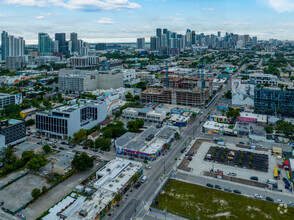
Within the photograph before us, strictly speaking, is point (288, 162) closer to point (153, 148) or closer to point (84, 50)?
point (153, 148)

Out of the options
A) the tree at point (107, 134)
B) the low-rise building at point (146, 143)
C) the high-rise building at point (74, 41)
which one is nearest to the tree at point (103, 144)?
the low-rise building at point (146, 143)

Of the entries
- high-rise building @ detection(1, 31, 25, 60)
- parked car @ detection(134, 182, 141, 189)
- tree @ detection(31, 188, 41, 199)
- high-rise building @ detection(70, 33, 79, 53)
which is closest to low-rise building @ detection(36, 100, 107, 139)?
tree @ detection(31, 188, 41, 199)

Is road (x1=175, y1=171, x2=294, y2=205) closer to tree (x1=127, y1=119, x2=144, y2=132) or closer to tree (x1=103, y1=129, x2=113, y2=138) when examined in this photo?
tree (x1=103, y1=129, x2=113, y2=138)

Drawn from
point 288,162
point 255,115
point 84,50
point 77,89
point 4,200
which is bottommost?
point 4,200

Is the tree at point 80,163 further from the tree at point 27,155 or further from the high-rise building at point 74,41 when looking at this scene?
the high-rise building at point 74,41

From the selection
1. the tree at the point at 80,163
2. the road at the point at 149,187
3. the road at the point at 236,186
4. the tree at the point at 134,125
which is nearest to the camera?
the road at the point at 149,187

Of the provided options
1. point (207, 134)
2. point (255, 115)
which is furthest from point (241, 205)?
point (255, 115)
